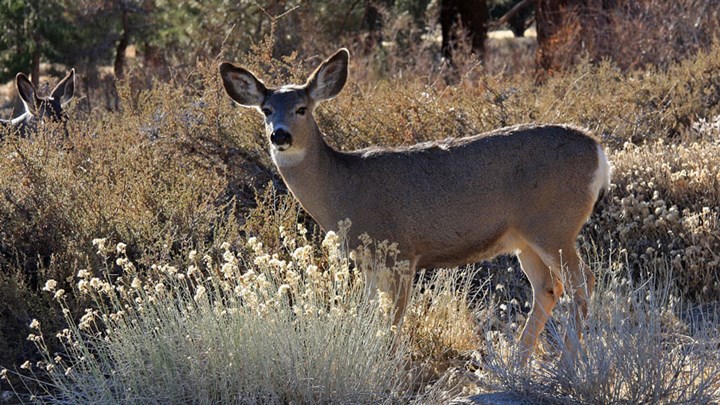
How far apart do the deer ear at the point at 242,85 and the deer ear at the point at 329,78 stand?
32cm

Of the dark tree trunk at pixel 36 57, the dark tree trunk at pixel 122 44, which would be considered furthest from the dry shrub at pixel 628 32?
the dark tree trunk at pixel 36 57

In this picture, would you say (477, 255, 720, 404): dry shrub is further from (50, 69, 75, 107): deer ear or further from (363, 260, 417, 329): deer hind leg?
(50, 69, 75, 107): deer ear

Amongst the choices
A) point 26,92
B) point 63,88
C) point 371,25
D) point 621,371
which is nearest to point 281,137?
Answer: point 621,371

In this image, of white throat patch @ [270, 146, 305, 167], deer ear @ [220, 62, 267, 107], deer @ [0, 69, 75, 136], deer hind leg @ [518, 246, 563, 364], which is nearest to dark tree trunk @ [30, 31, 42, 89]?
deer @ [0, 69, 75, 136]

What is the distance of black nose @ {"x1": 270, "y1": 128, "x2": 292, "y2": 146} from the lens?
640cm

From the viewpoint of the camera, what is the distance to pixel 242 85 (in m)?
6.91

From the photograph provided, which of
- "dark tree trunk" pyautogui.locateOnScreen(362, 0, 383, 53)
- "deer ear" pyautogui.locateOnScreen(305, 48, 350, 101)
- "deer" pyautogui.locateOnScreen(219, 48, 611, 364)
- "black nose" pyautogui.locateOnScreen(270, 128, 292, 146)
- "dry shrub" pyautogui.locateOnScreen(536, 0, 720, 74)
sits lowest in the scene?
"dry shrub" pyautogui.locateOnScreen(536, 0, 720, 74)

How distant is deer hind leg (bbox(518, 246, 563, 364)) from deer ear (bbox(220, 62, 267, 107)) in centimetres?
198

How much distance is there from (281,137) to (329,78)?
76 cm

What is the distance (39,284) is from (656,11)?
11899 mm

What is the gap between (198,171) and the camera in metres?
8.73

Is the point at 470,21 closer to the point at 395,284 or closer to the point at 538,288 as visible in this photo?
the point at 538,288


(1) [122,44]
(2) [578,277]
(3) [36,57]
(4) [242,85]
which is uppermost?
(4) [242,85]

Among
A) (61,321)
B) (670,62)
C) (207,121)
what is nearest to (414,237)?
(61,321)
